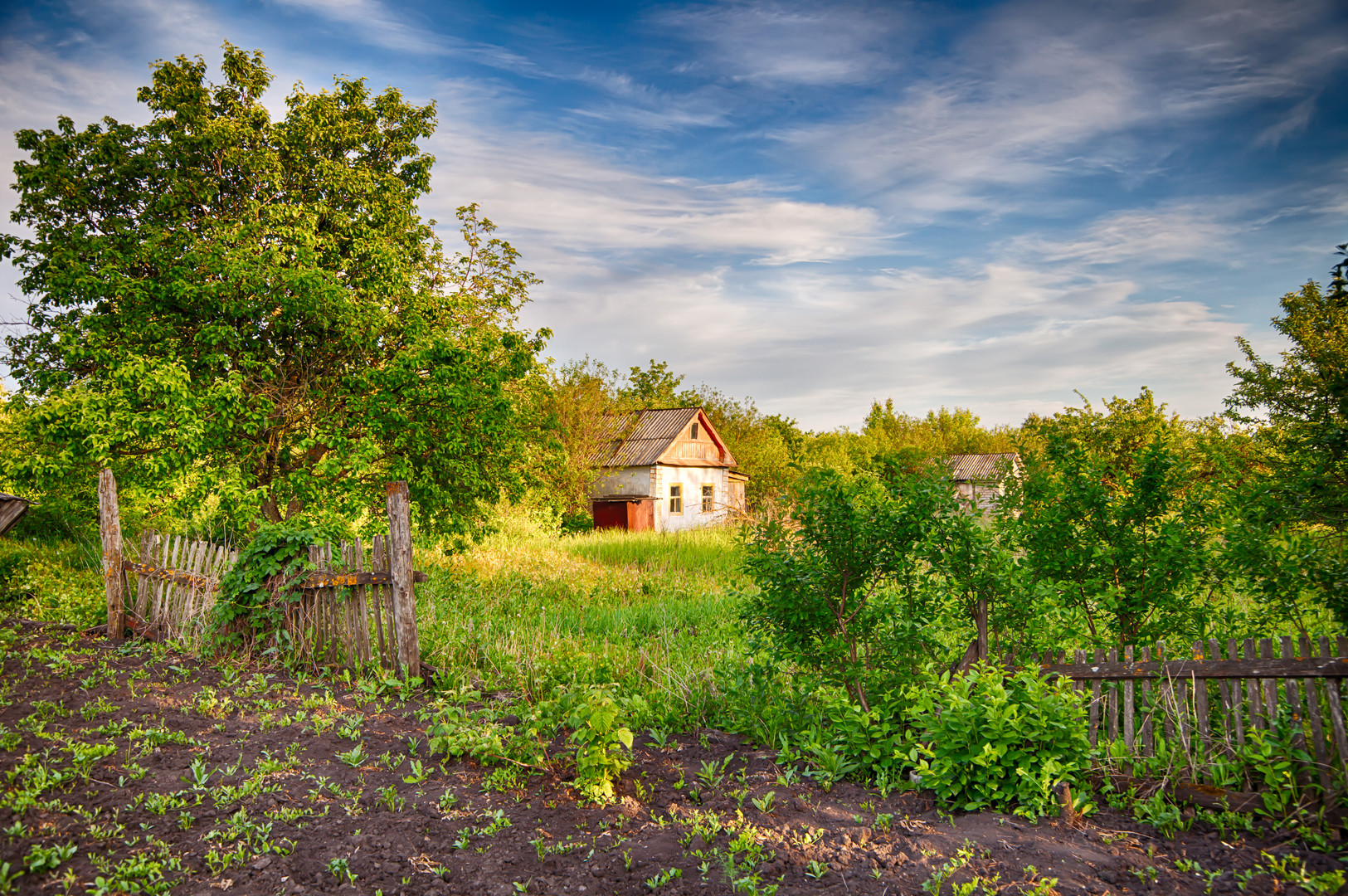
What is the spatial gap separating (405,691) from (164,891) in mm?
2799

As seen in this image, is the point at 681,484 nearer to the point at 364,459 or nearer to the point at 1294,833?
the point at 364,459

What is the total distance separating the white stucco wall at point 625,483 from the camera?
107ft

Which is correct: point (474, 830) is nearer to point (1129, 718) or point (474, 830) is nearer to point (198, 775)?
point (198, 775)

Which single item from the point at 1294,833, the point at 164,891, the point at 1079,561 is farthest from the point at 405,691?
the point at 1294,833

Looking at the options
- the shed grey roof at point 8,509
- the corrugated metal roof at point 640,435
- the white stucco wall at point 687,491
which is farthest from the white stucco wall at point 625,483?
the shed grey roof at point 8,509

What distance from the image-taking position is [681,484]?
34.8 metres

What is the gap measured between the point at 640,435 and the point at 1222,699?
31133 millimetres

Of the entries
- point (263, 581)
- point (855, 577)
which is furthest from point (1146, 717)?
point (263, 581)

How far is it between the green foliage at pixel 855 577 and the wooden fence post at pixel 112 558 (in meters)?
6.85

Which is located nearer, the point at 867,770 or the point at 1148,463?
the point at 867,770

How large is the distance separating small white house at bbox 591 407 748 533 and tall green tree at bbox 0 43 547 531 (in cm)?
1974

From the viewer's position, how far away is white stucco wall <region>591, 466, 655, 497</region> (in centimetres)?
3272

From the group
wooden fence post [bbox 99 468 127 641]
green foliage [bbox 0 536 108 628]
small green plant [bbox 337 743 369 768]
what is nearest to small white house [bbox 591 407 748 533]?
green foliage [bbox 0 536 108 628]

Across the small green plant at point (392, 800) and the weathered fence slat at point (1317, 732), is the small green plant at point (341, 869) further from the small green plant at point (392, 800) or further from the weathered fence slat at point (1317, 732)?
the weathered fence slat at point (1317, 732)
